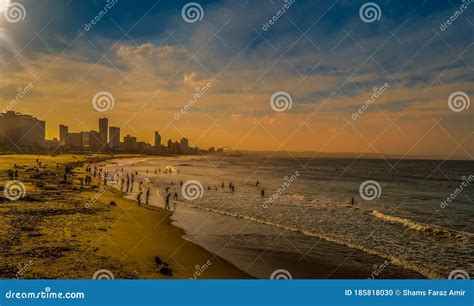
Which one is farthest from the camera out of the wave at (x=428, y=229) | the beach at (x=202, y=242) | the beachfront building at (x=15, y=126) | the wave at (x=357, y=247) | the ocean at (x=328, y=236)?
the beachfront building at (x=15, y=126)

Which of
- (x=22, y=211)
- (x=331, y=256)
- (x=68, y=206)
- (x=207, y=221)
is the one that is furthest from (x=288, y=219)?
(x=22, y=211)

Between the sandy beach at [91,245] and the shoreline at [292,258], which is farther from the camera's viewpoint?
the shoreline at [292,258]

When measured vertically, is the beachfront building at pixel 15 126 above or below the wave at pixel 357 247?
above

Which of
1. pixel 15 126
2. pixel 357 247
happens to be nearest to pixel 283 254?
pixel 357 247

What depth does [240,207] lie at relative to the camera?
35000mm

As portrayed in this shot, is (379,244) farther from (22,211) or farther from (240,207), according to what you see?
(22,211)

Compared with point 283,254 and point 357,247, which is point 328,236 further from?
point 283,254

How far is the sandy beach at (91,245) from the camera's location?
13609mm

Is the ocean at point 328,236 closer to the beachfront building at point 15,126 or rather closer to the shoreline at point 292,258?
the shoreline at point 292,258

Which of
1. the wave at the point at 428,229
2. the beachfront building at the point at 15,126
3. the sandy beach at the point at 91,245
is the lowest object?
the sandy beach at the point at 91,245

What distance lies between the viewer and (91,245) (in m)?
16.6

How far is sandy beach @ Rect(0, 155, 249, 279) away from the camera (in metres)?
13.6

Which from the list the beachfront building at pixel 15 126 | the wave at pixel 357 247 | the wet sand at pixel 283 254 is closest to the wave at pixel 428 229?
the wave at pixel 357 247

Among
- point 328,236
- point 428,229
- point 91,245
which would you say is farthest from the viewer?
point 428,229
